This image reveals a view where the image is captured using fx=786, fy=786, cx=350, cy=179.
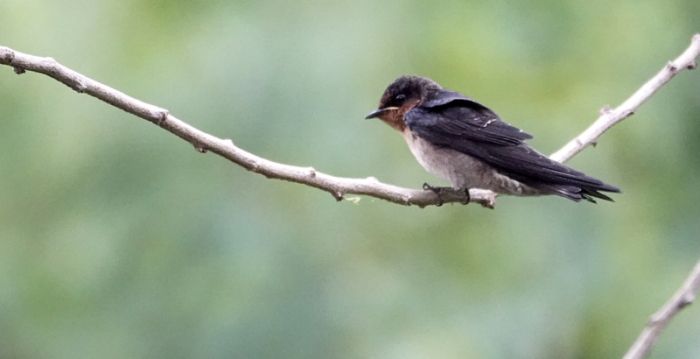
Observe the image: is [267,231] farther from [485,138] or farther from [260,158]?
[260,158]

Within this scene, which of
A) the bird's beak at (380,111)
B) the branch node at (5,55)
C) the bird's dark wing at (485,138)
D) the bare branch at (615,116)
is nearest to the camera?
the branch node at (5,55)

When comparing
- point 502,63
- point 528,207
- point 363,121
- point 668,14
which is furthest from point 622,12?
point 363,121

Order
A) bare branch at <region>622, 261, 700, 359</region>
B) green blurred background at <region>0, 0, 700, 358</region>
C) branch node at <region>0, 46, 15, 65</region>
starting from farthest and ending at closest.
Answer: green blurred background at <region>0, 0, 700, 358</region> < branch node at <region>0, 46, 15, 65</region> < bare branch at <region>622, 261, 700, 359</region>

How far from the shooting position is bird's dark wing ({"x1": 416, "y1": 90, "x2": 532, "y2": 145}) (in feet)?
12.0

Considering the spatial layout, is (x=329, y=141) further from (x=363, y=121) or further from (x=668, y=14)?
(x=668, y=14)

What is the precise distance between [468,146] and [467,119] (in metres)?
0.20

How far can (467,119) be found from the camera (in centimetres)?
382

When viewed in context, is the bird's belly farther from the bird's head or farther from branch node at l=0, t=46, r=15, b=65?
branch node at l=0, t=46, r=15, b=65

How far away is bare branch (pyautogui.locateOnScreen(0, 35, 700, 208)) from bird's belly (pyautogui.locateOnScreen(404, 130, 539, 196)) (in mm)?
63

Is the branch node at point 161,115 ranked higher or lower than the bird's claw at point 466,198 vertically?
higher

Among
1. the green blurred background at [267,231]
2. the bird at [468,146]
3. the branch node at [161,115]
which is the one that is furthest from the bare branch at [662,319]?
the green blurred background at [267,231]

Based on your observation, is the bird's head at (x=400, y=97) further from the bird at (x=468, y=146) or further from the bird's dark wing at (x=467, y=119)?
the bird's dark wing at (x=467, y=119)

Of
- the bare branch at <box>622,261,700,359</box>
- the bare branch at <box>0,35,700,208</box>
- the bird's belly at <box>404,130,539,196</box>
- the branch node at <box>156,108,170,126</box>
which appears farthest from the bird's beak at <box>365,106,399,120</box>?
the bare branch at <box>622,261,700,359</box>

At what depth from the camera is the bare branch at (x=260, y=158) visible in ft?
8.22
